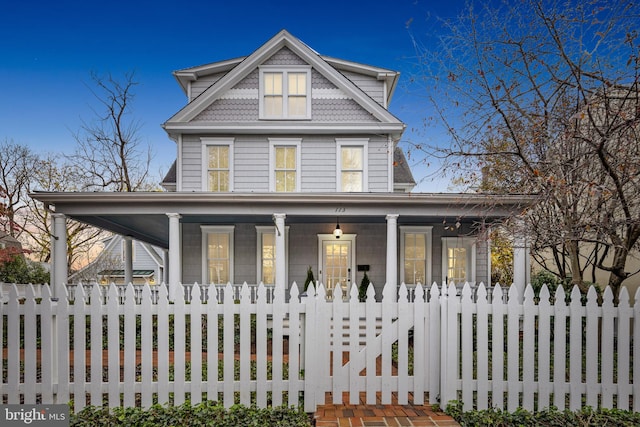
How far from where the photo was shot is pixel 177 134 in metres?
12.0

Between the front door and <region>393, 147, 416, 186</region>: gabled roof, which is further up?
<region>393, 147, 416, 186</region>: gabled roof

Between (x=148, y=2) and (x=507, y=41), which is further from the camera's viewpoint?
(x=148, y=2)

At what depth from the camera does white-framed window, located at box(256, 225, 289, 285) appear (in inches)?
479

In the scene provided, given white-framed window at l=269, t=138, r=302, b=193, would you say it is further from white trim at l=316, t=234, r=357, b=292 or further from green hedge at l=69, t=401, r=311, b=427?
green hedge at l=69, t=401, r=311, b=427

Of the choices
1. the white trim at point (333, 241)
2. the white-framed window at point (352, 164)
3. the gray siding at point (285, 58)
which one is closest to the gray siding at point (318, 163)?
the white-framed window at point (352, 164)

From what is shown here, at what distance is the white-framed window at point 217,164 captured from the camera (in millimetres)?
11875

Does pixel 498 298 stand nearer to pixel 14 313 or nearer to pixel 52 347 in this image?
pixel 52 347

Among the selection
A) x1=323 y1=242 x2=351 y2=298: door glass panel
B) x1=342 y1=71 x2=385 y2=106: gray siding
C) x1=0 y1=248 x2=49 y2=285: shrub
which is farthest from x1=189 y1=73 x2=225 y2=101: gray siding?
x1=0 y1=248 x2=49 y2=285: shrub

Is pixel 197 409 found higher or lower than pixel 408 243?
lower

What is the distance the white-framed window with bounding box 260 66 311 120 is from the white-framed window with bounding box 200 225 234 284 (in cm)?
408

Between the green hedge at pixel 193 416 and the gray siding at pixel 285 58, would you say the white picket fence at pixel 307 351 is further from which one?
the gray siding at pixel 285 58

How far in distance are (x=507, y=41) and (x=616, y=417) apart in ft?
15.2

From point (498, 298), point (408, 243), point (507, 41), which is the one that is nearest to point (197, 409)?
point (498, 298)

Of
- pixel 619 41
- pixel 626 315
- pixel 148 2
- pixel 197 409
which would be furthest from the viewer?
pixel 148 2
